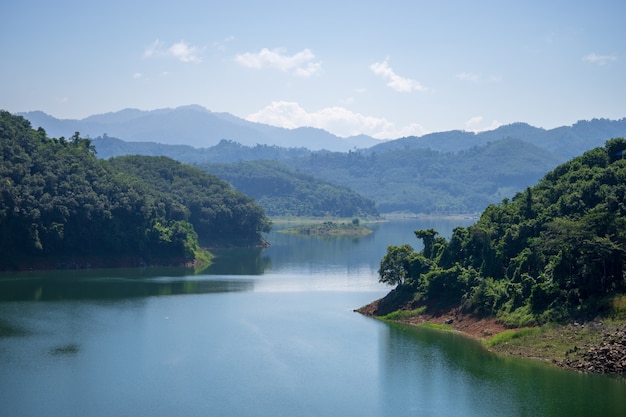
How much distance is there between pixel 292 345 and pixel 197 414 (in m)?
14.1

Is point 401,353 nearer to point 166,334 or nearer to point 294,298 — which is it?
point 166,334

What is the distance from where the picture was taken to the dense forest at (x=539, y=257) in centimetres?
4616

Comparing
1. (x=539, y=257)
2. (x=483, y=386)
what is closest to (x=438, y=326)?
(x=539, y=257)

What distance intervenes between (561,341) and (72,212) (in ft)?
195

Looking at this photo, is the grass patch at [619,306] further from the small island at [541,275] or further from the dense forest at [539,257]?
the dense forest at [539,257]

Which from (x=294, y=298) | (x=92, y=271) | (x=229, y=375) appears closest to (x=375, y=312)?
(x=294, y=298)

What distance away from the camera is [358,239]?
14850 centimetres

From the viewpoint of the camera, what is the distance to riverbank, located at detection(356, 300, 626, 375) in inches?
1560

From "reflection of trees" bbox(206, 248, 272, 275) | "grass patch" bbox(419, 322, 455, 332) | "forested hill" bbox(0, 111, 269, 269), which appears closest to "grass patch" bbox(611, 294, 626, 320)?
"grass patch" bbox(419, 322, 455, 332)

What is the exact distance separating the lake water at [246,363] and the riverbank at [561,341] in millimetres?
1052

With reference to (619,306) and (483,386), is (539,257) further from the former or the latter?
(483,386)

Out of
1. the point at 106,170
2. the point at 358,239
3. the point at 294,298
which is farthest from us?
the point at 358,239

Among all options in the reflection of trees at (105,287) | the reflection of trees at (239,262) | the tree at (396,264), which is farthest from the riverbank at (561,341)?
the reflection of trees at (239,262)

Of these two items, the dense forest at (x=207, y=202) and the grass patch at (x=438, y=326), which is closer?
the grass patch at (x=438, y=326)
